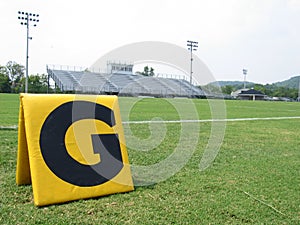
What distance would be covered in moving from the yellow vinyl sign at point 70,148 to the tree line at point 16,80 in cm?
4425

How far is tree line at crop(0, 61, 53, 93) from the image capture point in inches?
1922

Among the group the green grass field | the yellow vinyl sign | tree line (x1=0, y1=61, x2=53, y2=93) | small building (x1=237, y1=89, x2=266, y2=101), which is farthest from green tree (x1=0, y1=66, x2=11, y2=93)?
small building (x1=237, y1=89, x2=266, y2=101)

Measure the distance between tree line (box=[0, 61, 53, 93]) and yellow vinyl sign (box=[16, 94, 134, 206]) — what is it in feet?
145

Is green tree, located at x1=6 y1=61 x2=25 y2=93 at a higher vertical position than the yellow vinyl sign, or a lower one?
higher

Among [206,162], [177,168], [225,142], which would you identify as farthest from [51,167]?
[225,142]

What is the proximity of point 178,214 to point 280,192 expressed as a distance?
4.86ft

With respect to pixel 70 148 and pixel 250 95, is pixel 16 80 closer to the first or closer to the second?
pixel 250 95

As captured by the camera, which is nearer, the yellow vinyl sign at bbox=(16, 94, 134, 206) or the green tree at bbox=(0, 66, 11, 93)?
the yellow vinyl sign at bbox=(16, 94, 134, 206)

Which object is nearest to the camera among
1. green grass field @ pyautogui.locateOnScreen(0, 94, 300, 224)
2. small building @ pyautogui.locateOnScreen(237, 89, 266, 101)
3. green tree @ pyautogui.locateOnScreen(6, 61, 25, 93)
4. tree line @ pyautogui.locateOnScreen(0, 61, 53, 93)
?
green grass field @ pyautogui.locateOnScreen(0, 94, 300, 224)

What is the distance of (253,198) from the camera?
11.2 ft

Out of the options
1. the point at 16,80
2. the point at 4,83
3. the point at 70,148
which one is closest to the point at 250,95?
the point at 16,80

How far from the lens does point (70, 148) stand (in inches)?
132

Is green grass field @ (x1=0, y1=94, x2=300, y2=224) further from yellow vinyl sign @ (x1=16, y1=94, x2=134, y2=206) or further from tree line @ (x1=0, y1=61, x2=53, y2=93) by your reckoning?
tree line @ (x1=0, y1=61, x2=53, y2=93)

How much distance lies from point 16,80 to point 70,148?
186 feet
